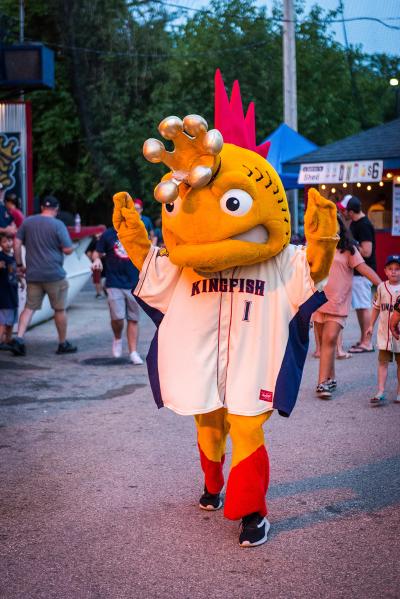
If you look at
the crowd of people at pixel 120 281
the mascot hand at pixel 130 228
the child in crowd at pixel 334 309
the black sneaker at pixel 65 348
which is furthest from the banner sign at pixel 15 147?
the mascot hand at pixel 130 228

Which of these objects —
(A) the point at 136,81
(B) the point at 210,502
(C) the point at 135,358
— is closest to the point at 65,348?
(C) the point at 135,358

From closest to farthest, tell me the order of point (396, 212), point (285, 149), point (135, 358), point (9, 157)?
point (135, 358) < point (9, 157) < point (396, 212) < point (285, 149)

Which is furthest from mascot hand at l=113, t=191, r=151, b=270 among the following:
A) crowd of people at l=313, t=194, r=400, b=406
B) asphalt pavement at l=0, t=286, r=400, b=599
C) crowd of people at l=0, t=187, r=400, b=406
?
crowd of people at l=0, t=187, r=400, b=406

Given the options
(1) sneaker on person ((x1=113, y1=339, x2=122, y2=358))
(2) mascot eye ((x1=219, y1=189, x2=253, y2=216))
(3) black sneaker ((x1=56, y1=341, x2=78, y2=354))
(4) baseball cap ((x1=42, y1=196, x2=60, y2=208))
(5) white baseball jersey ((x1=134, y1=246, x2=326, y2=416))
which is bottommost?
(3) black sneaker ((x1=56, y1=341, x2=78, y2=354))

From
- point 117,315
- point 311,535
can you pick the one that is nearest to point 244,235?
point 311,535

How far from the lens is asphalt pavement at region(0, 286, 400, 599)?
4.00 meters

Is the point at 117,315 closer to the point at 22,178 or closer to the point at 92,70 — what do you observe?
the point at 22,178

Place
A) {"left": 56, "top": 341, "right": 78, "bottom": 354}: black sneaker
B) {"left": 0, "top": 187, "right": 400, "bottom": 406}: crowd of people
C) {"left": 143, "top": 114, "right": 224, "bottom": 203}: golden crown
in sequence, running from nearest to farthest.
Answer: {"left": 143, "top": 114, "right": 224, "bottom": 203}: golden crown
{"left": 0, "top": 187, "right": 400, "bottom": 406}: crowd of people
{"left": 56, "top": 341, "right": 78, "bottom": 354}: black sneaker

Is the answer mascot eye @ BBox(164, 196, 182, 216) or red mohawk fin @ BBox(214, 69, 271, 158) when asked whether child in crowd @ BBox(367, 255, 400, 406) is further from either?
mascot eye @ BBox(164, 196, 182, 216)

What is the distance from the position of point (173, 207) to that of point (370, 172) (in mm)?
13881

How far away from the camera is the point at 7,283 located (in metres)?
10.3

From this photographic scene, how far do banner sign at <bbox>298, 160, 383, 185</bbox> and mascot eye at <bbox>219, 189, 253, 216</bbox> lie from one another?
1381 cm

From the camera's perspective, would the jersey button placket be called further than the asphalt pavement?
Yes

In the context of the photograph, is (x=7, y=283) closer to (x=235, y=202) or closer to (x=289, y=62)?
(x=235, y=202)
